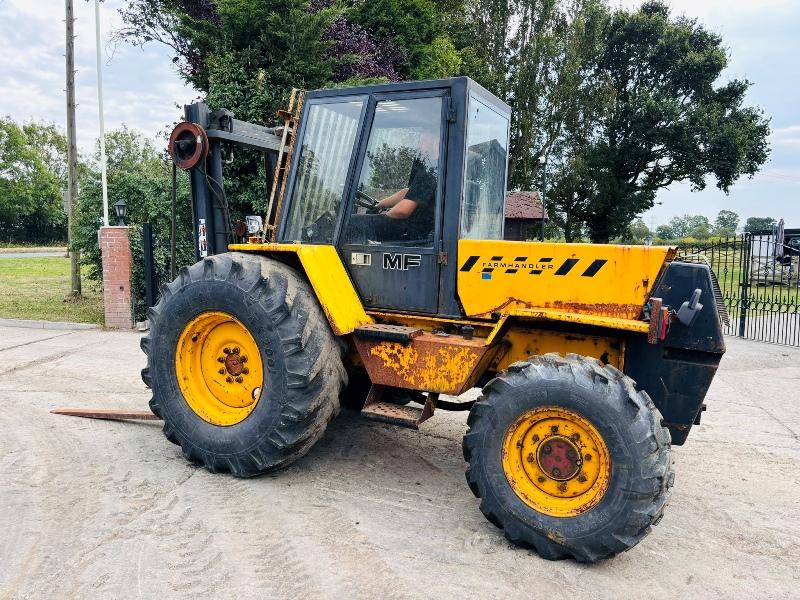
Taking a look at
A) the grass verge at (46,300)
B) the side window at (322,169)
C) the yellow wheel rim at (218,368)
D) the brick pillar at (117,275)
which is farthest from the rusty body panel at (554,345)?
the grass verge at (46,300)

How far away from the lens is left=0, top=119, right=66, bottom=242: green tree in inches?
1993

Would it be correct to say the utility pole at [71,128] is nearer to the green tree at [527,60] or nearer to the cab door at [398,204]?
the cab door at [398,204]

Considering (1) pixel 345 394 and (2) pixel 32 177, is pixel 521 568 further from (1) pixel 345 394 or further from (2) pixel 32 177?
(2) pixel 32 177

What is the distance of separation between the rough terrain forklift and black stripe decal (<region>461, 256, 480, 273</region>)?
0.02 m

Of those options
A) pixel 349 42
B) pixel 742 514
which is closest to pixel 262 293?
pixel 742 514

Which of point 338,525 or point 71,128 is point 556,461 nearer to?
point 338,525

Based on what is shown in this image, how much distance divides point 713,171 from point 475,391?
2759cm

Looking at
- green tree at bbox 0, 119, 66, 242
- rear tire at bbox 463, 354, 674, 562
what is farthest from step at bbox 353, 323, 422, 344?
green tree at bbox 0, 119, 66, 242

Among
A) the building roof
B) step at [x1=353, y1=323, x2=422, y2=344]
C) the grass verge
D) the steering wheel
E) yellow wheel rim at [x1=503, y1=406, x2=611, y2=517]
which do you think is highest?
the building roof

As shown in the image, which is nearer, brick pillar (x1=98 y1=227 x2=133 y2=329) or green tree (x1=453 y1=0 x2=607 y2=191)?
brick pillar (x1=98 y1=227 x2=133 y2=329)

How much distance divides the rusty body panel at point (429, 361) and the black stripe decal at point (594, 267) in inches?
28.8

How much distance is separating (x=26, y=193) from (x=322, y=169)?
182 ft

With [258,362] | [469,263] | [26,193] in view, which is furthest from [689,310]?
[26,193]

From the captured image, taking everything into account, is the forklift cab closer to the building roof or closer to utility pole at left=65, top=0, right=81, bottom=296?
the building roof
